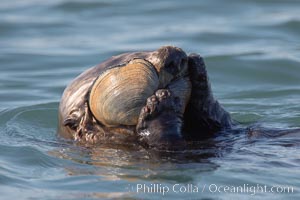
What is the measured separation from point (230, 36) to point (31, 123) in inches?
180

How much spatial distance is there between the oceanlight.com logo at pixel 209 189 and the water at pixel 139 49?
29mm

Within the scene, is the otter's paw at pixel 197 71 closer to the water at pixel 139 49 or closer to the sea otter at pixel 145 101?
the sea otter at pixel 145 101

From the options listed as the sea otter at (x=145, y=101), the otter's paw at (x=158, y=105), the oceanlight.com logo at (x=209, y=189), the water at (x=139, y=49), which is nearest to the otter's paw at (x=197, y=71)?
the sea otter at (x=145, y=101)

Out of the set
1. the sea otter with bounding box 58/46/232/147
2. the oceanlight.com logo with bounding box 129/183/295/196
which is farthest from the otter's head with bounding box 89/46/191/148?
the oceanlight.com logo with bounding box 129/183/295/196

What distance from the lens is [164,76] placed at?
17.6 ft

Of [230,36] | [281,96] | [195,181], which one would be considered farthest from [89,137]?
[230,36]

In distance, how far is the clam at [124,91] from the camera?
5.38 m

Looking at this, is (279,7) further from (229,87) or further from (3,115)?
(3,115)

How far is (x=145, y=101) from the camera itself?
5.38 m

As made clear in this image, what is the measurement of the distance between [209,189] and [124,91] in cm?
87

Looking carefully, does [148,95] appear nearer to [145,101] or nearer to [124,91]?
[145,101]

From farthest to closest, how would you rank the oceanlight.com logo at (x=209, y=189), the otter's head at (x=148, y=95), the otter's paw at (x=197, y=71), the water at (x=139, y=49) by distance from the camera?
the otter's paw at (x=197, y=71), the otter's head at (x=148, y=95), the water at (x=139, y=49), the oceanlight.com logo at (x=209, y=189)

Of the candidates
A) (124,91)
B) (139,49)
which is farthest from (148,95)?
(139,49)

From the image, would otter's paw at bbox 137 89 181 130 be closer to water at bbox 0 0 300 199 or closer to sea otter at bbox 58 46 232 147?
sea otter at bbox 58 46 232 147
